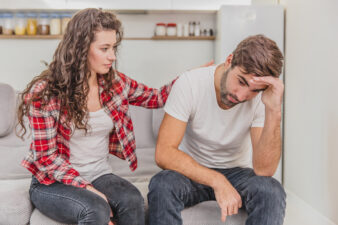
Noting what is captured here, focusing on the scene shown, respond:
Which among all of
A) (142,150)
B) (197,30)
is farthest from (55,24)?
(142,150)

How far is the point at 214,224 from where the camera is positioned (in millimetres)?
1353

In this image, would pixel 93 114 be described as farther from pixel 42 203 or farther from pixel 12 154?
pixel 12 154

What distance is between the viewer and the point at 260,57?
1.25 m

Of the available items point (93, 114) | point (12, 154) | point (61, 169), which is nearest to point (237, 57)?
point (93, 114)

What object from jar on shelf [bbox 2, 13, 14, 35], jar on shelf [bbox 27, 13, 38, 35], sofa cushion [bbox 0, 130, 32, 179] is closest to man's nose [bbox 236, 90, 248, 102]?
sofa cushion [bbox 0, 130, 32, 179]

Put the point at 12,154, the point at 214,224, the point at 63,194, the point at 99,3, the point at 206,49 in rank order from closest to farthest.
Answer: the point at 63,194
the point at 214,224
the point at 12,154
the point at 99,3
the point at 206,49

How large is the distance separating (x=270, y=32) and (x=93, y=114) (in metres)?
1.79

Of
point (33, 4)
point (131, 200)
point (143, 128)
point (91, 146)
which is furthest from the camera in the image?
point (33, 4)

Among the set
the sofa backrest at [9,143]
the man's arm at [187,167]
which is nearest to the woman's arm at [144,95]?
the man's arm at [187,167]

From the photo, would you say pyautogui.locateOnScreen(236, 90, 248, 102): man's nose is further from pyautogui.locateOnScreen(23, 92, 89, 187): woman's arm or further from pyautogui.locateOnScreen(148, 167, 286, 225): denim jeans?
pyautogui.locateOnScreen(23, 92, 89, 187): woman's arm

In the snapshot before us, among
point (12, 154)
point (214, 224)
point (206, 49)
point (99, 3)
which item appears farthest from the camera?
point (206, 49)

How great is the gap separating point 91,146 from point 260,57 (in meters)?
0.70

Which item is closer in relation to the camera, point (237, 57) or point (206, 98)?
point (237, 57)

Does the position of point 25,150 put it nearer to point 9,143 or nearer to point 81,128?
point 9,143
